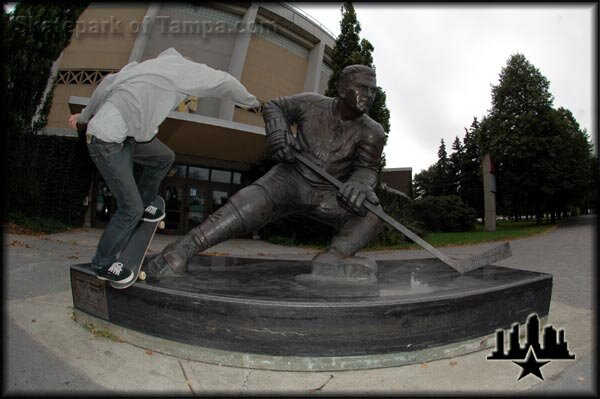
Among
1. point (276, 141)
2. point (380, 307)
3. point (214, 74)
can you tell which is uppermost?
point (214, 74)

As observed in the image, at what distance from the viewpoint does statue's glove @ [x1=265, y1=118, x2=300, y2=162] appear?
9.96ft

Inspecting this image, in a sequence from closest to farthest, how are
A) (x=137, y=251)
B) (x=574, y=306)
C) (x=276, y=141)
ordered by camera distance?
(x=137, y=251) → (x=276, y=141) → (x=574, y=306)

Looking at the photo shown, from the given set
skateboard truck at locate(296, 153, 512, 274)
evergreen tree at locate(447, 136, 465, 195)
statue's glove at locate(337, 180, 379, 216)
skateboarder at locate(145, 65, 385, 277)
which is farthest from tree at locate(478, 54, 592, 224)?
statue's glove at locate(337, 180, 379, 216)

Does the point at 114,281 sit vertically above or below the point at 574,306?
above

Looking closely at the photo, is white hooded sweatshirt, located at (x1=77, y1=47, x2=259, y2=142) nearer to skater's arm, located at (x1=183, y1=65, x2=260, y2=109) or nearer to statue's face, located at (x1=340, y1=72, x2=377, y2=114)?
skater's arm, located at (x1=183, y1=65, x2=260, y2=109)

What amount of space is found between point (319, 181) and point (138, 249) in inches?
60.8

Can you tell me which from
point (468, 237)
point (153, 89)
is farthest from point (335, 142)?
point (468, 237)

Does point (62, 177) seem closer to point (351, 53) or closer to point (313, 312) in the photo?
point (351, 53)

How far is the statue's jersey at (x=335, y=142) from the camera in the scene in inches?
126

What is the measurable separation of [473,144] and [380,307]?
42634mm

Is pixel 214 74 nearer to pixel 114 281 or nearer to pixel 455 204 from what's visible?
pixel 114 281

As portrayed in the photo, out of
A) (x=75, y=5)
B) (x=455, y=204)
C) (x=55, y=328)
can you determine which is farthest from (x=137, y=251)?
(x=455, y=204)

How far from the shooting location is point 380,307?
83.4 inches

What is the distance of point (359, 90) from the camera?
294 cm
